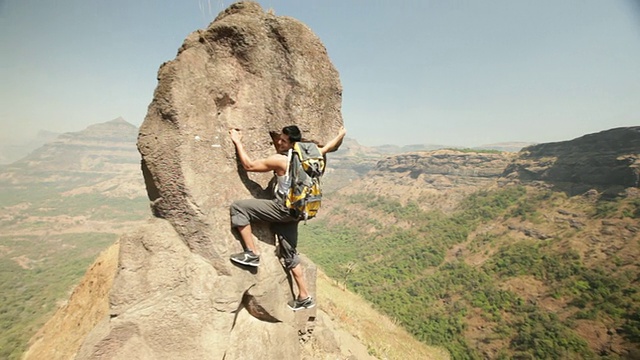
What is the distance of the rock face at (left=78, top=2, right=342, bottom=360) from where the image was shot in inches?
175

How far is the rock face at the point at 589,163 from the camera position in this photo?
58422 millimetres

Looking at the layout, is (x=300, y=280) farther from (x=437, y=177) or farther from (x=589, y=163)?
(x=437, y=177)

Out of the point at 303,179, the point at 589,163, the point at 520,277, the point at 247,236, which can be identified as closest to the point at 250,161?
the point at 303,179

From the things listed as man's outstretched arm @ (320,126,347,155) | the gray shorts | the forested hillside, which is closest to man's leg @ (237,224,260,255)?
the gray shorts

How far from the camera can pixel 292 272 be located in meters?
5.82

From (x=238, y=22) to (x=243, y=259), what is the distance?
4491mm

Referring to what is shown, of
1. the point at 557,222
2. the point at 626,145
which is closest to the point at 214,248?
the point at 557,222

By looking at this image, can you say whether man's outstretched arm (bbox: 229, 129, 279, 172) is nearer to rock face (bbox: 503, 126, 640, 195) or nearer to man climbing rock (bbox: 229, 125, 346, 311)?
man climbing rock (bbox: 229, 125, 346, 311)

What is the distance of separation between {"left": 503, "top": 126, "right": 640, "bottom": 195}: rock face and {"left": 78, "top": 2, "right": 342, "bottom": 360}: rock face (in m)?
75.5

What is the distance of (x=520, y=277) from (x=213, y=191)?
58128mm

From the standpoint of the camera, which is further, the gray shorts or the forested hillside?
the forested hillside

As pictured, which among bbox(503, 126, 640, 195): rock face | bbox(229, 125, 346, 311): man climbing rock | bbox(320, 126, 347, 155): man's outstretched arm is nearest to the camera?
bbox(229, 125, 346, 311): man climbing rock

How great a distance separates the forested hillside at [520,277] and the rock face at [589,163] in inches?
178

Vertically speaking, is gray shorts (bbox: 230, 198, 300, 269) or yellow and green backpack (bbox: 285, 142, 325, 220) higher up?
yellow and green backpack (bbox: 285, 142, 325, 220)
